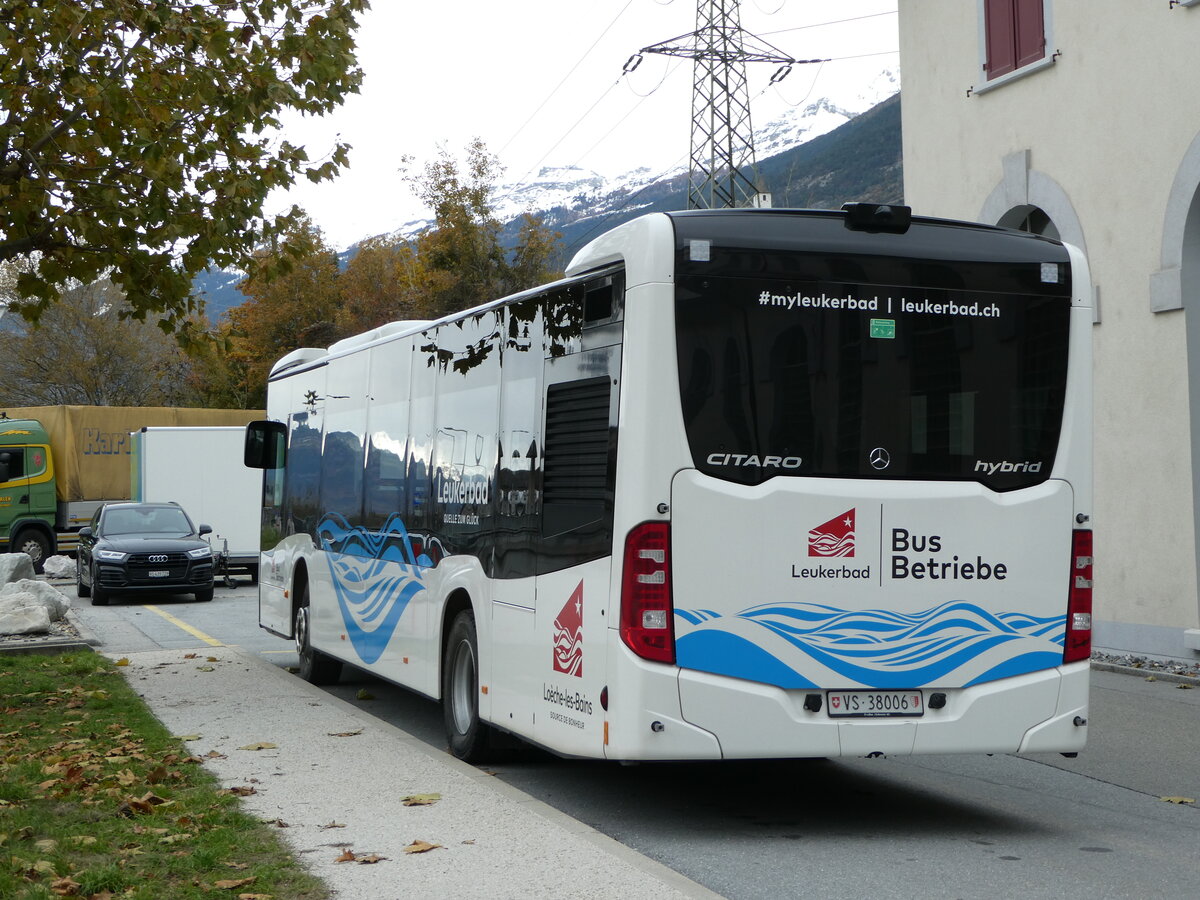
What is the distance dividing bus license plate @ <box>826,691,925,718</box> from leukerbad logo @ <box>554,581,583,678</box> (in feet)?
4.10

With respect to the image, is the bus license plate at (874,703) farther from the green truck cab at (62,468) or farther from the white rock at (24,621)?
the green truck cab at (62,468)

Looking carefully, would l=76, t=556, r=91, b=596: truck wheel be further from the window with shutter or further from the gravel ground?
the gravel ground

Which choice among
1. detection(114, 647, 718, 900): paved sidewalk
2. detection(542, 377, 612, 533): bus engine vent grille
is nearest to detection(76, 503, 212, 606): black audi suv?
detection(114, 647, 718, 900): paved sidewalk

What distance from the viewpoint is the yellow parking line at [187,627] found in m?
18.1

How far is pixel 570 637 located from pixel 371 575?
4389mm

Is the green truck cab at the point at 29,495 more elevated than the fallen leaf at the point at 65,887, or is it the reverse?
the green truck cab at the point at 29,495

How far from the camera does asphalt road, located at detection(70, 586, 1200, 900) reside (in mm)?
6484

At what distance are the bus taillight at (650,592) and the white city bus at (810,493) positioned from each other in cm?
1

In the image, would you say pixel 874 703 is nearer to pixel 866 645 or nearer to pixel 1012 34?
pixel 866 645

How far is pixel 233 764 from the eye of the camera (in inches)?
346

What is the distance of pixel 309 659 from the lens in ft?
45.8

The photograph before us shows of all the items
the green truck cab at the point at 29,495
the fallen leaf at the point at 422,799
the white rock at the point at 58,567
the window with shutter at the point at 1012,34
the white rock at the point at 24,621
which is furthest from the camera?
the green truck cab at the point at 29,495

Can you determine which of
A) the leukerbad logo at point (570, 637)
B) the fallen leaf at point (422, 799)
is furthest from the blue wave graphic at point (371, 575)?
the fallen leaf at point (422, 799)

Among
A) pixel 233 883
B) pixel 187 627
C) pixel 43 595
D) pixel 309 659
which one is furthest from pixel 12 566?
pixel 233 883
